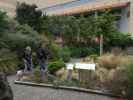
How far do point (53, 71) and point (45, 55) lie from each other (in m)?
1.21

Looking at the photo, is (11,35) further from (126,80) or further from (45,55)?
(126,80)

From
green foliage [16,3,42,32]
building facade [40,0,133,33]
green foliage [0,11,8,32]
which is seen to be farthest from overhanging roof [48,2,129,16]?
green foliage [0,11,8,32]

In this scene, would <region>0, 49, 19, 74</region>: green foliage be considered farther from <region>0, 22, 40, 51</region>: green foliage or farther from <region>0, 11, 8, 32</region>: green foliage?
<region>0, 11, 8, 32</region>: green foliage

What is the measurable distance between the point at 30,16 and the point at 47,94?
15226 millimetres

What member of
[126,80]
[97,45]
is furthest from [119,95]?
[97,45]

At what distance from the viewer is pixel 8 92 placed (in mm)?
4750

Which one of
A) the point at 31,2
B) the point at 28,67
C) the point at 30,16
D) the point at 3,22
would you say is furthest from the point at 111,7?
the point at 31,2

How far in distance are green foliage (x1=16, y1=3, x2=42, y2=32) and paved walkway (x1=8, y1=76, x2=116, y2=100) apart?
541 inches

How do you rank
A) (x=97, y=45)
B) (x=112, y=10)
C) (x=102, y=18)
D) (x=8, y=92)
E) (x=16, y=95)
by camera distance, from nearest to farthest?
(x=8, y=92) < (x=16, y=95) < (x=102, y=18) < (x=97, y=45) < (x=112, y=10)

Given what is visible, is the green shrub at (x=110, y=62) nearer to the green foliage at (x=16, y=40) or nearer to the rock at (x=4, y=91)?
the green foliage at (x=16, y=40)

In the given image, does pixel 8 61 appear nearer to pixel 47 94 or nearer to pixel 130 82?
pixel 47 94

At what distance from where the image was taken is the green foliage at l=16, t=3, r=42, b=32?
2292 cm

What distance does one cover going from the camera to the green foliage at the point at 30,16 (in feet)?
75.2

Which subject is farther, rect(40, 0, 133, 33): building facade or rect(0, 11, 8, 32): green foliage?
rect(40, 0, 133, 33): building facade
